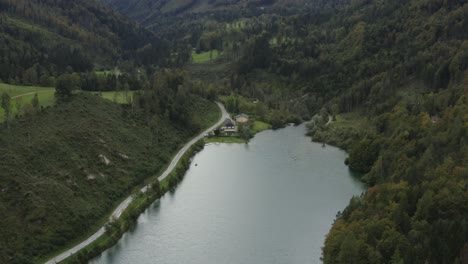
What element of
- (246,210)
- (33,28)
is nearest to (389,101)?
(246,210)

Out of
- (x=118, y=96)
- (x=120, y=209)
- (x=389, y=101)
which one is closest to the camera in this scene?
(x=120, y=209)

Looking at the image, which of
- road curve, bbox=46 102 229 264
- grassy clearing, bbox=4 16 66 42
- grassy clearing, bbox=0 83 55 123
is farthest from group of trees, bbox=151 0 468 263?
grassy clearing, bbox=4 16 66 42

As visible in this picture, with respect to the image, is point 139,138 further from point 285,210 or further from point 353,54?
point 353,54

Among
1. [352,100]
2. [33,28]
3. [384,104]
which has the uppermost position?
[33,28]

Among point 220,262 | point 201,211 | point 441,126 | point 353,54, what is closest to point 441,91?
point 441,126

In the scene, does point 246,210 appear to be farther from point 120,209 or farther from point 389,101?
point 389,101

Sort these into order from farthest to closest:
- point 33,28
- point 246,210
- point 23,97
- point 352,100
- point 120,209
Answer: point 33,28 < point 352,100 < point 23,97 < point 246,210 < point 120,209

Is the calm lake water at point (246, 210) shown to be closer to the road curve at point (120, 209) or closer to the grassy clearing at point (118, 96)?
the road curve at point (120, 209)

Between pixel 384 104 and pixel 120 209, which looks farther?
pixel 384 104
